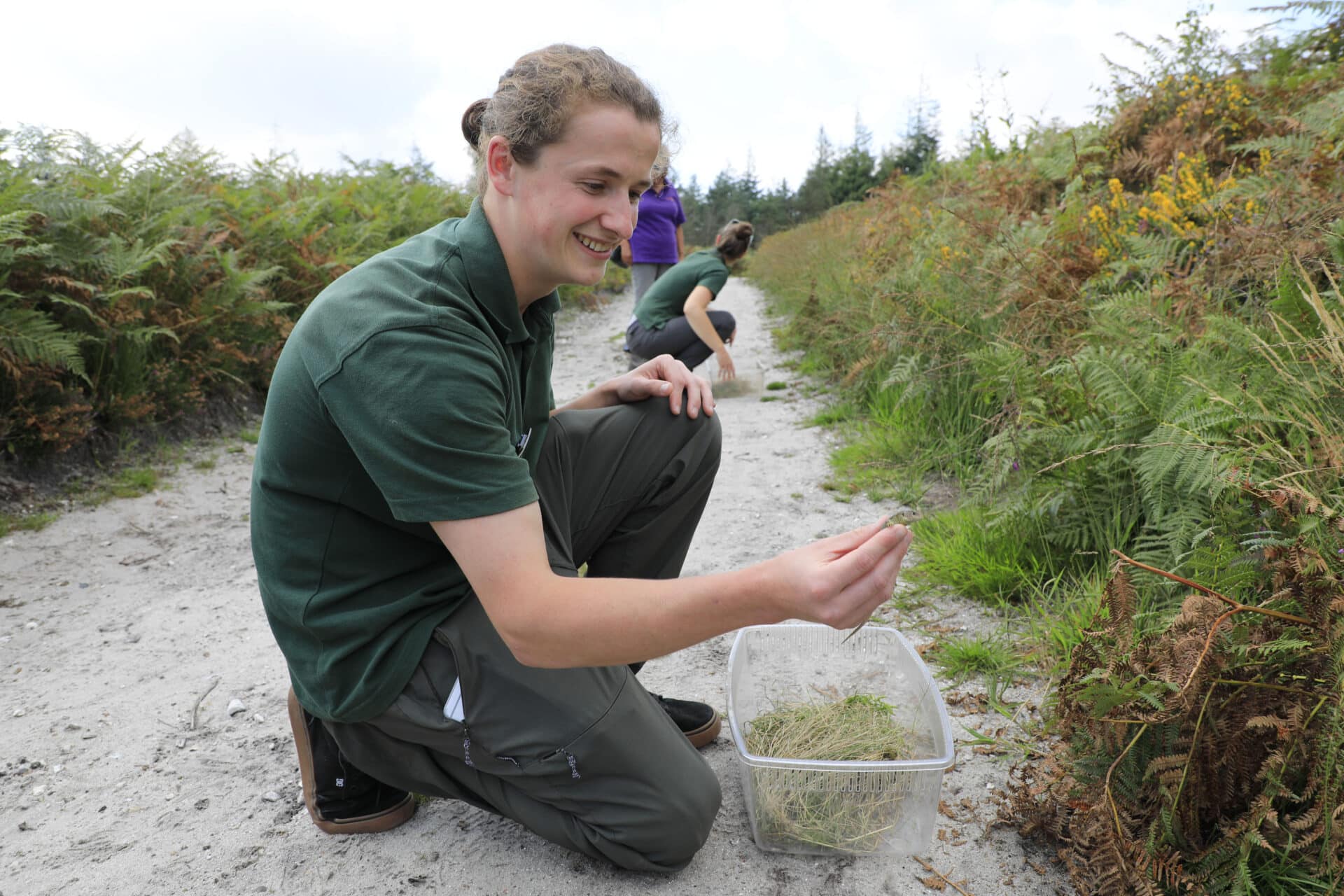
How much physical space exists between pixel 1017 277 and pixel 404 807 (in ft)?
10.8

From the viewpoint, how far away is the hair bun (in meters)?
2.04

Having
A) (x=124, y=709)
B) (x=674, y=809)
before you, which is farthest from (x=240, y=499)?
(x=674, y=809)

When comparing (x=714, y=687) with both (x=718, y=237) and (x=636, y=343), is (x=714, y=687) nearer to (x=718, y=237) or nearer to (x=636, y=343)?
(x=636, y=343)

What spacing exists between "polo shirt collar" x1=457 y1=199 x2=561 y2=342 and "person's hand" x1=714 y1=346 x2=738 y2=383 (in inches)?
175

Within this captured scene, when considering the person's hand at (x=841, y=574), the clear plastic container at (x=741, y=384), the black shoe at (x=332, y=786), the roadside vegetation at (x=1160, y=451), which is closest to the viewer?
the person's hand at (x=841, y=574)

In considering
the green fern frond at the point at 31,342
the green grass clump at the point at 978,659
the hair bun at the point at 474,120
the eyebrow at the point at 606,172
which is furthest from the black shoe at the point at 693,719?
the green fern frond at the point at 31,342

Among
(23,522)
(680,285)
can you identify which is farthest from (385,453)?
(680,285)

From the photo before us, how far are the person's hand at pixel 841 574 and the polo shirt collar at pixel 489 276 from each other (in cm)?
78

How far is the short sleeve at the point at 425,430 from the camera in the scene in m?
1.46

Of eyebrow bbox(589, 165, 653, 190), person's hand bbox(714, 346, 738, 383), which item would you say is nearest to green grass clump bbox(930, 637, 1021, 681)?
eyebrow bbox(589, 165, 653, 190)

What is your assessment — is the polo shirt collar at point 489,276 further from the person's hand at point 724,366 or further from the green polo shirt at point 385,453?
the person's hand at point 724,366

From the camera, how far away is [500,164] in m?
1.76

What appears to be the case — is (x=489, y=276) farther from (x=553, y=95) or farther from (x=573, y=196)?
(x=553, y=95)

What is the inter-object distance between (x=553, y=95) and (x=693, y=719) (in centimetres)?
159
